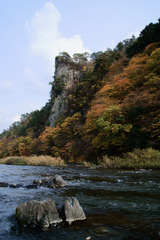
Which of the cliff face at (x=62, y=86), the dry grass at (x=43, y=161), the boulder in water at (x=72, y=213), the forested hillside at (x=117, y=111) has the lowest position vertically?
the dry grass at (x=43, y=161)

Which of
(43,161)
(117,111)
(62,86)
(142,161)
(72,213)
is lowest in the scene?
(43,161)

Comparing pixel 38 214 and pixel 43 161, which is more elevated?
pixel 38 214

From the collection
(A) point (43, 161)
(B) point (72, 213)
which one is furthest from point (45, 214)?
(A) point (43, 161)

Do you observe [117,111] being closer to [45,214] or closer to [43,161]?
[43,161]

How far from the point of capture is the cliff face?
4637cm

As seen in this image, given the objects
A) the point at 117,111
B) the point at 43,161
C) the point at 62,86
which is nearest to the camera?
the point at 117,111

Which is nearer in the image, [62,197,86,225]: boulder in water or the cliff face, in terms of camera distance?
[62,197,86,225]: boulder in water

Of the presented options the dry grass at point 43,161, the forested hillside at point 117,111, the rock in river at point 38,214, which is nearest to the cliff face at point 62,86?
the forested hillside at point 117,111

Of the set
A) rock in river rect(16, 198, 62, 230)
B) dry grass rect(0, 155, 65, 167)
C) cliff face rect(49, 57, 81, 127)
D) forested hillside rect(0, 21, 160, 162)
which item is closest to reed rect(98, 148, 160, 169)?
forested hillside rect(0, 21, 160, 162)

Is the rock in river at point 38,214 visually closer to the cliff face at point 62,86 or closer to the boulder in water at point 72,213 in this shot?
the boulder in water at point 72,213

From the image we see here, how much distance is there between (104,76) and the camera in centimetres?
3375

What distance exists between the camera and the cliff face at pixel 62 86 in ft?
152

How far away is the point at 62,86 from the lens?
159 ft

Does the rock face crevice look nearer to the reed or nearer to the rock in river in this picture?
the rock in river
